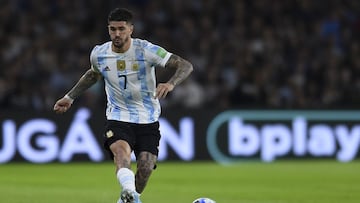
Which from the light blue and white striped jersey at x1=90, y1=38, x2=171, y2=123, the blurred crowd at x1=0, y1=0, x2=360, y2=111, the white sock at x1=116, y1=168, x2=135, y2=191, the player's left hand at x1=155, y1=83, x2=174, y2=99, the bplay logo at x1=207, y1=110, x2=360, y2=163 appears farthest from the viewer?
the blurred crowd at x1=0, y1=0, x2=360, y2=111

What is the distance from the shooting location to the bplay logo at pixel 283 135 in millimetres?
18016

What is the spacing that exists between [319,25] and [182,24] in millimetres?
2932

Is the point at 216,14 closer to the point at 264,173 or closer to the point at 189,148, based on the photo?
the point at 189,148

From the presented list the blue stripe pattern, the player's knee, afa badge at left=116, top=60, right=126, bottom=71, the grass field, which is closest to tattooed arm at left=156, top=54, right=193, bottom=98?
the blue stripe pattern

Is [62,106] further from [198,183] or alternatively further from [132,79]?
[198,183]

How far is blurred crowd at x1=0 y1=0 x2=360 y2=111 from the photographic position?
60.9 feet

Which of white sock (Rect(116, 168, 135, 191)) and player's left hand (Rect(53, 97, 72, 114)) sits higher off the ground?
player's left hand (Rect(53, 97, 72, 114))

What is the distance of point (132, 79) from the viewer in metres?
9.41

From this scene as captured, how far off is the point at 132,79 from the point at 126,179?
→ 129cm

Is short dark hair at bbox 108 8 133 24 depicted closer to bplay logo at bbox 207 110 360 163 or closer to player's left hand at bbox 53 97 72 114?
player's left hand at bbox 53 97 72 114

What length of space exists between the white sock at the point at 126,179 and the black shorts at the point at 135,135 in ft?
1.94

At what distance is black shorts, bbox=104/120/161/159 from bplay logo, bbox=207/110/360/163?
857cm

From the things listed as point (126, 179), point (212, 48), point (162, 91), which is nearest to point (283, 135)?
point (212, 48)

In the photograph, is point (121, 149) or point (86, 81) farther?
point (86, 81)
